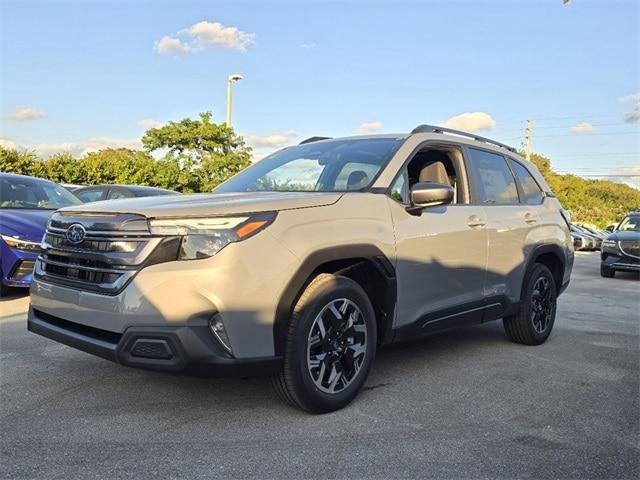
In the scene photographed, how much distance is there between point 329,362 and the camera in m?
3.38

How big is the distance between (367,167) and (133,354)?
1998mm

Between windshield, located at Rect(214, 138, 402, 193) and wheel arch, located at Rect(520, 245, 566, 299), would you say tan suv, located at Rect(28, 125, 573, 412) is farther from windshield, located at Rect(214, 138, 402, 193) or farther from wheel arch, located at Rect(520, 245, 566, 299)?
wheel arch, located at Rect(520, 245, 566, 299)

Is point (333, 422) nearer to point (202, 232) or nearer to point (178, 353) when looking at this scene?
point (178, 353)

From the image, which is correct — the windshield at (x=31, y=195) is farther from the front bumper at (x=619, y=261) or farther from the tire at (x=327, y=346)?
the front bumper at (x=619, y=261)

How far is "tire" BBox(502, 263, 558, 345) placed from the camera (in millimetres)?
5266

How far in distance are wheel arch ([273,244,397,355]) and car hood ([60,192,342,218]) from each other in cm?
32

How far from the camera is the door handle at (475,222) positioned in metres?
4.47

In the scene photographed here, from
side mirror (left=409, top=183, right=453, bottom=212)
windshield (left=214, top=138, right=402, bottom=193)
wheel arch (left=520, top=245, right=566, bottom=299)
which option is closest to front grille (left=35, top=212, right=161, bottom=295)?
windshield (left=214, top=138, right=402, bottom=193)

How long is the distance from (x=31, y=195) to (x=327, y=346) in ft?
18.6

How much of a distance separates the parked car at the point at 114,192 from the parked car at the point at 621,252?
32.4 feet

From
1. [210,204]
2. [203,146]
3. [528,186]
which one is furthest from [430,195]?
[203,146]

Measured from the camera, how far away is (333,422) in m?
3.27

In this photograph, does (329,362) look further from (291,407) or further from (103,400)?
(103,400)

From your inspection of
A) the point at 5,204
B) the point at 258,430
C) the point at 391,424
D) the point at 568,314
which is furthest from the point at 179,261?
the point at 568,314
